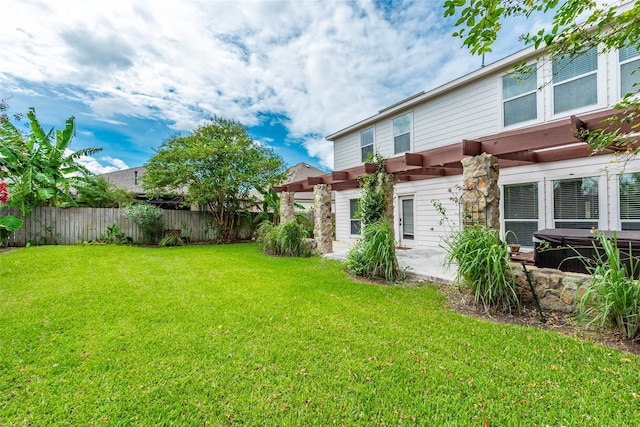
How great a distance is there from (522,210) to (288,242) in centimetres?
689

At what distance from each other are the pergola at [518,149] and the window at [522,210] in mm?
733

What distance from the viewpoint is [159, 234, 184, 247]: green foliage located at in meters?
11.3

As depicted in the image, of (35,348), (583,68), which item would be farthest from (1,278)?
(583,68)

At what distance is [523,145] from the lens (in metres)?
4.91

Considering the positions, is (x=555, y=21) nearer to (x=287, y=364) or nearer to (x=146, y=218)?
(x=287, y=364)

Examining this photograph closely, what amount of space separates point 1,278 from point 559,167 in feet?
41.1

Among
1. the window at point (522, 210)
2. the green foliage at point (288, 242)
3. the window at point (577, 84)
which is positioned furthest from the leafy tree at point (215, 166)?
the window at point (577, 84)

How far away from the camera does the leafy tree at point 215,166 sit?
11242 mm

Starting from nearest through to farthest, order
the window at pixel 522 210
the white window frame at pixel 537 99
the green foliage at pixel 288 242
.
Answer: the white window frame at pixel 537 99 < the window at pixel 522 210 < the green foliage at pixel 288 242

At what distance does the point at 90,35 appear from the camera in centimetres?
766

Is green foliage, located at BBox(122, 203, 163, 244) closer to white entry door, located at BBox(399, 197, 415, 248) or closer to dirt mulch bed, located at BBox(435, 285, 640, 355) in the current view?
white entry door, located at BBox(399, 197, 415, 248)

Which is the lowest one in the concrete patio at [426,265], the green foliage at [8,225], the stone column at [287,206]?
the concrete patio at [426,265]

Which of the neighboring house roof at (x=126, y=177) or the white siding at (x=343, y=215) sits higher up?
the neighboring house roof at (x=126, y=177)

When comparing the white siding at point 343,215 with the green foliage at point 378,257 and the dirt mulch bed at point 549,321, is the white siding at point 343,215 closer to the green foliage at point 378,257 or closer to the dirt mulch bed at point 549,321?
the green foliage at point 378,257
